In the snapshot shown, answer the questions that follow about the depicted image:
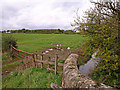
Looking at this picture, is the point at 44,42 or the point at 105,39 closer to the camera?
the point at 105,39

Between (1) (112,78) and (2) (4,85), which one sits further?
(2) (4,85)

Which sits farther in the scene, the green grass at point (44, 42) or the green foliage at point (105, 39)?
the green grass at point (44, 42)

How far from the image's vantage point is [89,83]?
8.21 feet

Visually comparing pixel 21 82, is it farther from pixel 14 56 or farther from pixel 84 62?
pixel 14 56

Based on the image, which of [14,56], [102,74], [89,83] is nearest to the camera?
[89,83]

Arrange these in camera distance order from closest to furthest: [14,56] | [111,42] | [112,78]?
[111,42] → [112,78] → [14,56]

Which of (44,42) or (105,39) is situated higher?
(105,39)

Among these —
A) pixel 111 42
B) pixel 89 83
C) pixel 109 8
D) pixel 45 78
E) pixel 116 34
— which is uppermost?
pixel 109 8

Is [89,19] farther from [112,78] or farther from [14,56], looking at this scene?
[14,56]

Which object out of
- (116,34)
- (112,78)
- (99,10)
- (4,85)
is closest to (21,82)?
(4,85)

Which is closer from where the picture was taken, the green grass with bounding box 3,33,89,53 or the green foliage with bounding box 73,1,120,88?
the green foliage with bounding box 73,1,120,88

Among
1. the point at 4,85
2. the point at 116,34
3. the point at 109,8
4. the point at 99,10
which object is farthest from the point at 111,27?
the point at 4,85

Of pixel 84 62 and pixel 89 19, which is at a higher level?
pixel 89 19

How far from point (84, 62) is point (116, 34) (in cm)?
548
